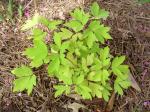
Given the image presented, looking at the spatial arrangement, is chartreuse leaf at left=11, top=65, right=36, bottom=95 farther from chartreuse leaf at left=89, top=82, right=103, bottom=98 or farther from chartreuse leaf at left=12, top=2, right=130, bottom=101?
chartreuse leaf at left=89, top=82, right=103, bottom=98

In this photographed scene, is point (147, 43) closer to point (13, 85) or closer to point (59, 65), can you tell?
point (59, 65)

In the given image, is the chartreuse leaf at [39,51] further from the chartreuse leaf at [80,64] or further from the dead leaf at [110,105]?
the dead leaf at [110,105]

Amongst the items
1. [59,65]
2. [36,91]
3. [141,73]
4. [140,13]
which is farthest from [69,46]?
[140,13]

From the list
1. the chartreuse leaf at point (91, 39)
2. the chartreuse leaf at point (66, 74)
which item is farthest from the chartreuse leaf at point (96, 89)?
the chartreuse leaf at point (91, 39)

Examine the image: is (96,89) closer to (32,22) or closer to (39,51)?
(39,51)

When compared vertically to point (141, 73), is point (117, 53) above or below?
above
